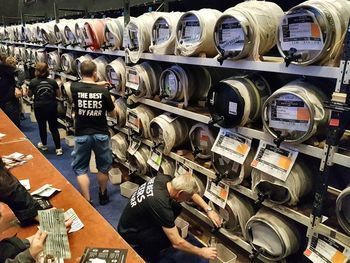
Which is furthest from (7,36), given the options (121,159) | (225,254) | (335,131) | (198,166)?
(335,131)

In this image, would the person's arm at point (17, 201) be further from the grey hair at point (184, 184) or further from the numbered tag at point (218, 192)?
the numbered tag at point (218, 192)

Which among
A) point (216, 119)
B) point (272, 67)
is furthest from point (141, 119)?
point (272, 67)

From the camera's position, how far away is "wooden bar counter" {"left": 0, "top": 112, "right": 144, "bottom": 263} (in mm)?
1735

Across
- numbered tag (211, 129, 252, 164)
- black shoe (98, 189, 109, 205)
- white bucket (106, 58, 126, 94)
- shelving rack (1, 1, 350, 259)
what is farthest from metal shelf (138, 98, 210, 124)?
black shoe (98, 189, 109, 205)

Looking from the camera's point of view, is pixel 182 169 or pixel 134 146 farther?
pixel 134 146

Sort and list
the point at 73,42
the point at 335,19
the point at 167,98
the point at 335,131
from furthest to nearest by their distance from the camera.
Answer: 1. the point at 73,42
2. the point at 167,98
3. the point at 335,131
4. the point at 335,19

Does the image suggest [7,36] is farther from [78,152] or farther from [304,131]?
[304,131]

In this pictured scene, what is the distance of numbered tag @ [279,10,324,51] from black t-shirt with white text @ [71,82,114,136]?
2.09 meters

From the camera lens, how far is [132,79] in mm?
3533

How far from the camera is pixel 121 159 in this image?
13.6 feet

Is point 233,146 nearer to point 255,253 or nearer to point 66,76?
point 255,253

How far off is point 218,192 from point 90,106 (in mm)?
1670

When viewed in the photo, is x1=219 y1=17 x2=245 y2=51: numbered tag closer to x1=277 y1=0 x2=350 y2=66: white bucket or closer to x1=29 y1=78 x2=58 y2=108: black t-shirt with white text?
x1=277 y1=0 x2=350 y2=66: white bucket

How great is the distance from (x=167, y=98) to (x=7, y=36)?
7.59 metres
